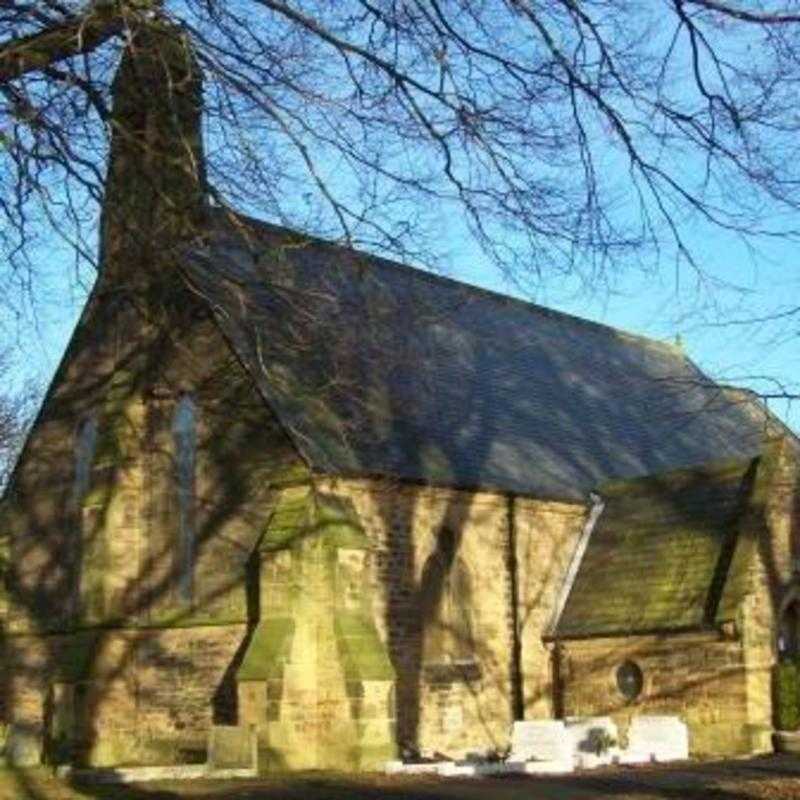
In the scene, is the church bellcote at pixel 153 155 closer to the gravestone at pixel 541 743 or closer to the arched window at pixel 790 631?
the gravestone at pixel 541 743

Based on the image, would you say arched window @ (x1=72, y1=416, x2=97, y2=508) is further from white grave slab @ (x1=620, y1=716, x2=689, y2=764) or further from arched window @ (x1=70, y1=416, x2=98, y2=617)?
white grave slab @ (x1=620, y1=716, x2=689, y2=764)

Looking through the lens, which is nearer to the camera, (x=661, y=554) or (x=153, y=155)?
(x=153, y=155)

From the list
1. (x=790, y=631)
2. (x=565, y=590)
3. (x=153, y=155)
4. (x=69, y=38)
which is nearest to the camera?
(x=69, y=38)

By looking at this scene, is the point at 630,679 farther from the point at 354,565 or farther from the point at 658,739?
the point at 354,565

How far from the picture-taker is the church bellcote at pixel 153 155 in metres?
9.84

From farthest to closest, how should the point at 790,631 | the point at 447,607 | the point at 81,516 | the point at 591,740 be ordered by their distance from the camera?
the point at 81,516 < the point at 447,607 < the point at 790,631 < the point at 591,740

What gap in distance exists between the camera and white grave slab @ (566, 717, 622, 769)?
70.8ft

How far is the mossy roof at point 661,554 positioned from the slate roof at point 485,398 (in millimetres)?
1235

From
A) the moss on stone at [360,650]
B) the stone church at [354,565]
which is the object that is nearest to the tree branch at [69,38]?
the stone church at [354,565]

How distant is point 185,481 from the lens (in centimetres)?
2491

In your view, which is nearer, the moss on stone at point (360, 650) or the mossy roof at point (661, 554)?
the moss on stone at point (360, 650)

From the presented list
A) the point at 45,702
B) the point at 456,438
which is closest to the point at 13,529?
the point at 45,702

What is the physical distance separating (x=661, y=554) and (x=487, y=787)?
971cm

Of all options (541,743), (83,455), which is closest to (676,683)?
(541,743)
